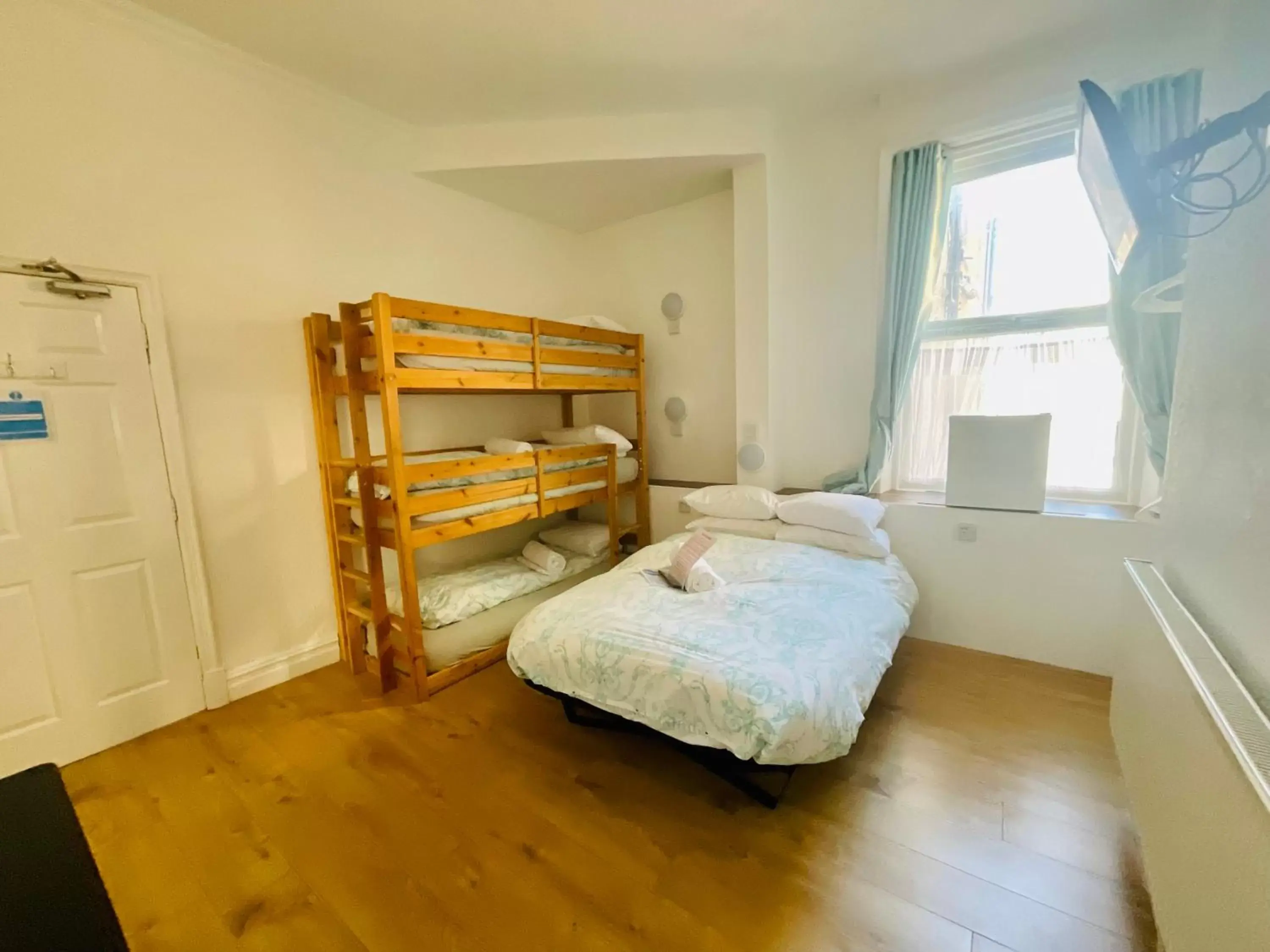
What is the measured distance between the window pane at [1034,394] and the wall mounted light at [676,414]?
4.68 feet

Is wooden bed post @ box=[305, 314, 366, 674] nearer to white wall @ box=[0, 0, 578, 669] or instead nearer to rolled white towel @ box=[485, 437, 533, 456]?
white wall @ box=[0, 0, 578, 669]

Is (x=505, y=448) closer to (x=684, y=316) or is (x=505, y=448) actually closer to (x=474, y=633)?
(x=474, y=633)

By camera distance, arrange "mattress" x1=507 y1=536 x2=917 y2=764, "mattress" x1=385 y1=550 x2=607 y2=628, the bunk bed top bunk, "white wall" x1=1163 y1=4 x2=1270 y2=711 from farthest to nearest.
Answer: "mattress" x1=385 y1=550 x2=607 y2=628 < the bunk bed top bunk < "mattress" x1=507 y1=536 x2=917 y2=764 < "white wall" x1=1163 y1=4 x2=1270 y2=711

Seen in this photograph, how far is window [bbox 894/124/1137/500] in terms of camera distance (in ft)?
8.04

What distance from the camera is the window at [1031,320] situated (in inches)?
96.4

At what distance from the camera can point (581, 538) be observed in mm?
3389

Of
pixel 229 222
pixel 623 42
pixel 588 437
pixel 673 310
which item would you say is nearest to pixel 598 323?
pixel 673 310

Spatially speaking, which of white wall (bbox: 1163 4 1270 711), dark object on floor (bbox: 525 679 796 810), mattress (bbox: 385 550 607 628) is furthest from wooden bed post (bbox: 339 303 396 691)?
white wall (bbox: 1163 4 1270 711)

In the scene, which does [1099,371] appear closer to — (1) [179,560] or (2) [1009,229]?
(2) [1009,229]

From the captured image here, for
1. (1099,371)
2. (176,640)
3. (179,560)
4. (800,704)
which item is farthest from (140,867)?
(1099,371)

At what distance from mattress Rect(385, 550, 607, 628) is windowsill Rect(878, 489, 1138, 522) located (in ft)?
6.57

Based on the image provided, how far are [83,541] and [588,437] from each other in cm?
233

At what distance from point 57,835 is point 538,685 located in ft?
4.02

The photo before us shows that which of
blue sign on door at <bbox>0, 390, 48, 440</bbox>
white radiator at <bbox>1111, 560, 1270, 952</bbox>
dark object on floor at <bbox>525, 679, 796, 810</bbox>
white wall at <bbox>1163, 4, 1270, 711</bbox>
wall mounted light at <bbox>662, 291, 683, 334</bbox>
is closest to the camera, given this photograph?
white radiator at <bbox>1111, 560, 1270, 952</bbox>
